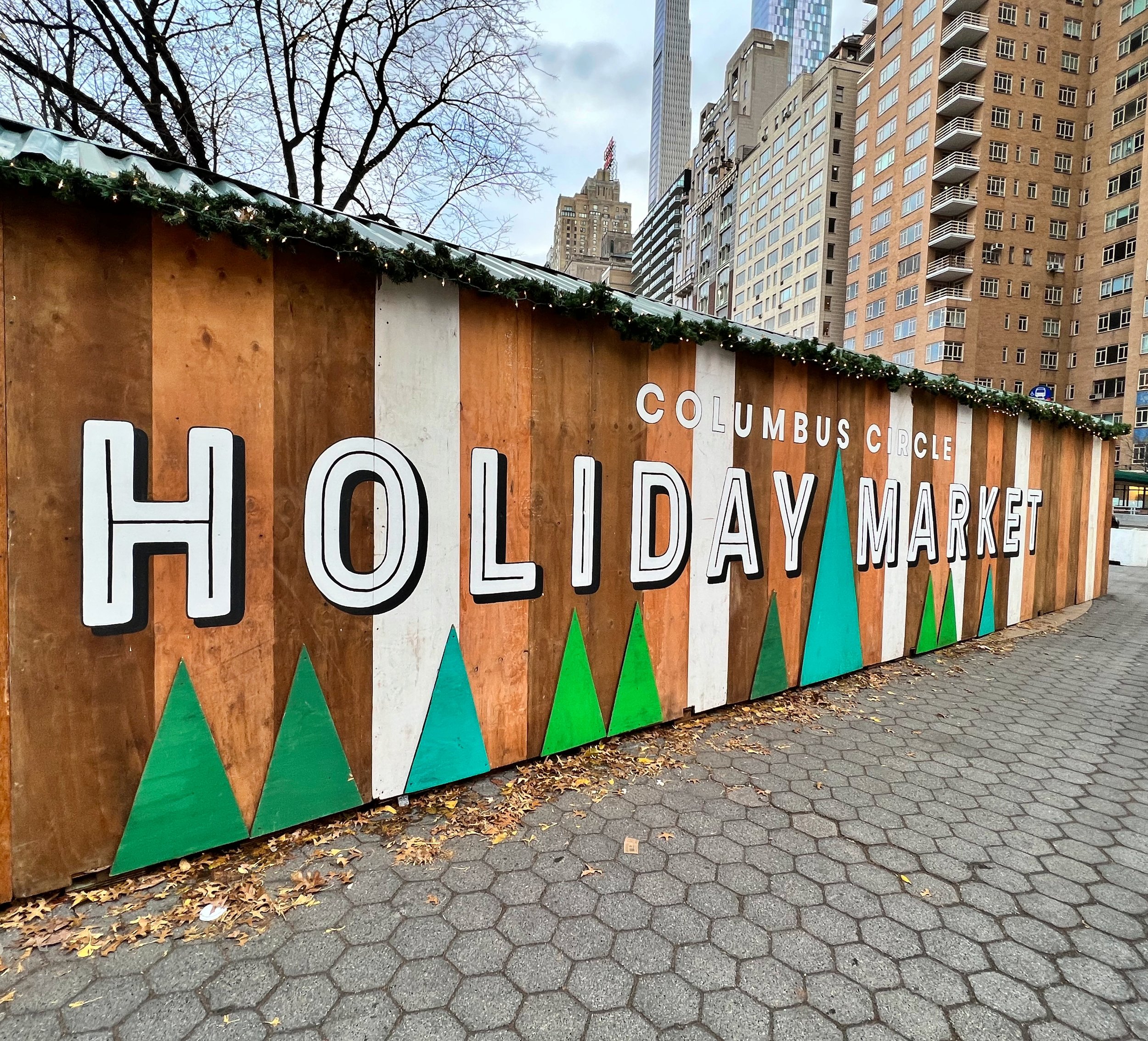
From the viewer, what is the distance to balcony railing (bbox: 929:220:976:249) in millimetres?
45938

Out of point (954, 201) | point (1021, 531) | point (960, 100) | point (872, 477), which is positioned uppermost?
point (960, 100)

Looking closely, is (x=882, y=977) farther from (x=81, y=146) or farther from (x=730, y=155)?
(x=730, y=155)

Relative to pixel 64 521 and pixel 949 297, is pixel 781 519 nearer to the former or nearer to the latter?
pixel 64 521

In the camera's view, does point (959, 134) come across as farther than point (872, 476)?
Yes

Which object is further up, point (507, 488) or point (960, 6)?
point (960, 6)

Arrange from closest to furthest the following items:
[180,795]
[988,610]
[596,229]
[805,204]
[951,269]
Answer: [180,795] < [988,610] < [951,269] < [805,204] < [596,229]

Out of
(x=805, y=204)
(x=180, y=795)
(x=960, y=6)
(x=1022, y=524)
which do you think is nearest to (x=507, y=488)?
(x=180, y=795)

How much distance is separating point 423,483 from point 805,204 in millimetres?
73284

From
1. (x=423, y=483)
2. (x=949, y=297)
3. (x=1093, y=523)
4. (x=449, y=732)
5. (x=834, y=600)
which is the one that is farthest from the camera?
(x=949, y=297)

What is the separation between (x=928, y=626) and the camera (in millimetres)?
6504

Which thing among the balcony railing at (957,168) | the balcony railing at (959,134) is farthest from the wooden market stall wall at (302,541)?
the balcony railing at (959,134)

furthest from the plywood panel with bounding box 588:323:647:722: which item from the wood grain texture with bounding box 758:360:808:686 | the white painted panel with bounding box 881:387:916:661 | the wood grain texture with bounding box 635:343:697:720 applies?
the white painted panel with bounding box 881:387:916:661

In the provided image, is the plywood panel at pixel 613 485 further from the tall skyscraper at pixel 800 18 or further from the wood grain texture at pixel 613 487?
the tall skyscraper at pixel 800 18

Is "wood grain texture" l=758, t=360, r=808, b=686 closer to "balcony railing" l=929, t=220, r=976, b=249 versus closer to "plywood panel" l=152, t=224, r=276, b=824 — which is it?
"plywood panel" l=152, t=224, r=276, b=824
